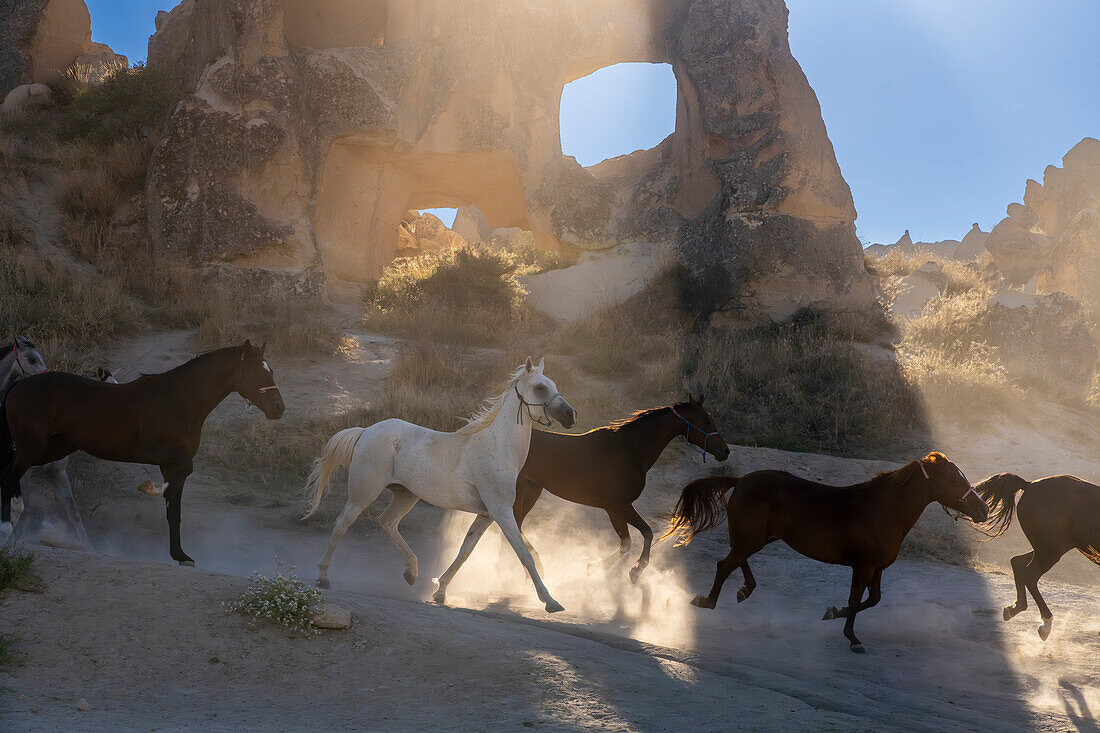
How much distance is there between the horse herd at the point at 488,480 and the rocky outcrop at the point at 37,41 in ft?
56.0

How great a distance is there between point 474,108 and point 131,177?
24.6 feet

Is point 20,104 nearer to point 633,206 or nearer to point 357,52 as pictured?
point 357,52

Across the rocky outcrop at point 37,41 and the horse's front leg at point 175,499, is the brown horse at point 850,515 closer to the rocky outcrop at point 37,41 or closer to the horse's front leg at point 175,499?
the horse's front leg at point 175,499

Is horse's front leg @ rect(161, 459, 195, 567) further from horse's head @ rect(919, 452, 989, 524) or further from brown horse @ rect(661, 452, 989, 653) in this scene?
horse's head @ rect(919, 452, 989, 524)

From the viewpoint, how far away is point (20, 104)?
19.3 m

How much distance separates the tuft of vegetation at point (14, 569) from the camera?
4.75 metres

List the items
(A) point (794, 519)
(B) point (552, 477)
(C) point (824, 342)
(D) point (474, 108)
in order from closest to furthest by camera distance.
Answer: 1. (A) point (794, 519)
2. (B) point (552, 477)
3. (C) point (824, 342)
4. (D) point (474, 108)

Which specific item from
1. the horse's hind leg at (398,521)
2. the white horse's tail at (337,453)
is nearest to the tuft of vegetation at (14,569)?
the white horse's tail at (337,453)

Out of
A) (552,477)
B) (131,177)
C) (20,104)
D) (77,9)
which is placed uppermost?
(77,9)

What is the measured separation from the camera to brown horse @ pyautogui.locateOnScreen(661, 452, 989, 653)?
19.5 ft

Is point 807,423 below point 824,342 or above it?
below

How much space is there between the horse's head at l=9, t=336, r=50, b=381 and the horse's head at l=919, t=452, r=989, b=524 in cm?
725

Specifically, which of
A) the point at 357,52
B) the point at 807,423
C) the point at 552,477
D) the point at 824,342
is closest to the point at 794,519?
the point at 552,477

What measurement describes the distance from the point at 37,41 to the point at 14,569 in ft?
67.5
